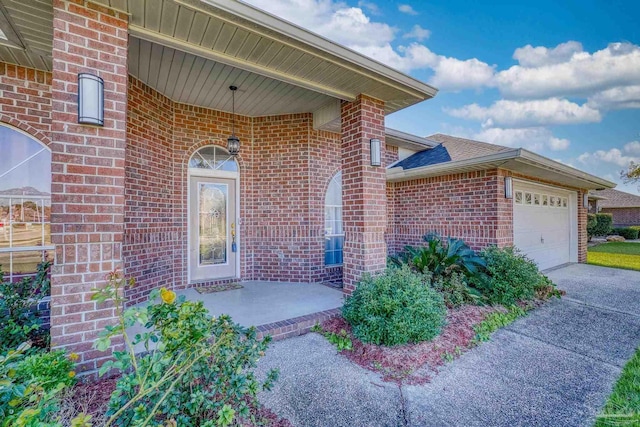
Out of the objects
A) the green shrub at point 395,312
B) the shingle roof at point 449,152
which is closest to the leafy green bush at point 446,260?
the green shrub at point 395,312

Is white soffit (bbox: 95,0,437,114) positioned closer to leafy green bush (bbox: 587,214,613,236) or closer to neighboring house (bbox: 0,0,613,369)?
neighboring house (bbox: 0,0,613,369)

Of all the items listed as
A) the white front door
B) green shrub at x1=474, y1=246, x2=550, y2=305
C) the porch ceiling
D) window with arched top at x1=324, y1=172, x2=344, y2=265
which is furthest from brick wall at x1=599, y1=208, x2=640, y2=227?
the white front door

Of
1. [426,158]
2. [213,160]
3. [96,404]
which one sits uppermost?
[426,158]

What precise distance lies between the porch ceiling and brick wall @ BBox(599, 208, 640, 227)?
114 ft

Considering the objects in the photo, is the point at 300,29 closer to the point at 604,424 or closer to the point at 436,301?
the point at 436,301

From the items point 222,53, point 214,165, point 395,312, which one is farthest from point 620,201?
point 222,53

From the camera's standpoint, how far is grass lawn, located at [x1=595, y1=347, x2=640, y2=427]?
7.07 feet

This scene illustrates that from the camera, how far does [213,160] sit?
5.75 m

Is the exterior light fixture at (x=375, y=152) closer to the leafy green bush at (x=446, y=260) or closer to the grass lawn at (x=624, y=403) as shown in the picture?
the leafy green bush at (x=446, y=260)

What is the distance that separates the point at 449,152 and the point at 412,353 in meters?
5.90

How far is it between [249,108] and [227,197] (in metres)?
1.89

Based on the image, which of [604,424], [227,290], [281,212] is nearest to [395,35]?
[281,212]

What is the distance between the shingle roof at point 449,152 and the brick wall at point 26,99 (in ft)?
23.8

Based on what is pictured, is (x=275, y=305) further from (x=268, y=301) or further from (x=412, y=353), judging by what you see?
(x=412, y=353)
